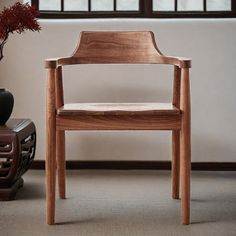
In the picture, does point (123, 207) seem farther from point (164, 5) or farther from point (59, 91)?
point (164, 5)

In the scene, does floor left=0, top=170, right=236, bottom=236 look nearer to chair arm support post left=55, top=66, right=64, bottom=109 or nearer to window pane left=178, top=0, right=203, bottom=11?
chair arm support post left=55, top=66, right=64, bottom=109

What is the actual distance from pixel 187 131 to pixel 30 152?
38.5 inches

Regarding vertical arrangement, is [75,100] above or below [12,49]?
below

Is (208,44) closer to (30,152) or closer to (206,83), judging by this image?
(206,83)

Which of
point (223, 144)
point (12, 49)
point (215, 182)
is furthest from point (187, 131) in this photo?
point (12, 49)

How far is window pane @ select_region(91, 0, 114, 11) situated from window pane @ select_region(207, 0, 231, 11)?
59cm

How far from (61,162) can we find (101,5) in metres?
1.16

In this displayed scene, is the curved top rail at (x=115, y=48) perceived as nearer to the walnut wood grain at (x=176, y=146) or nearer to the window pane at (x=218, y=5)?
the walnut wood grain at (x=176, y=146)

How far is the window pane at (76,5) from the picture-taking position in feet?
11.3

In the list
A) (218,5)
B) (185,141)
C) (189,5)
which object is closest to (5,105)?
(185,141)

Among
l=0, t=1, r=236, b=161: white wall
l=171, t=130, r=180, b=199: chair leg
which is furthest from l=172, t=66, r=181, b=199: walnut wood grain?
l=0, t=1, r=236, b=161: white wall

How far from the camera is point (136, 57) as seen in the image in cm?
267

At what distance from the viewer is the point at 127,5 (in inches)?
136

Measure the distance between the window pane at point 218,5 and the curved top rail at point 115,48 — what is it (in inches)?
35.3
